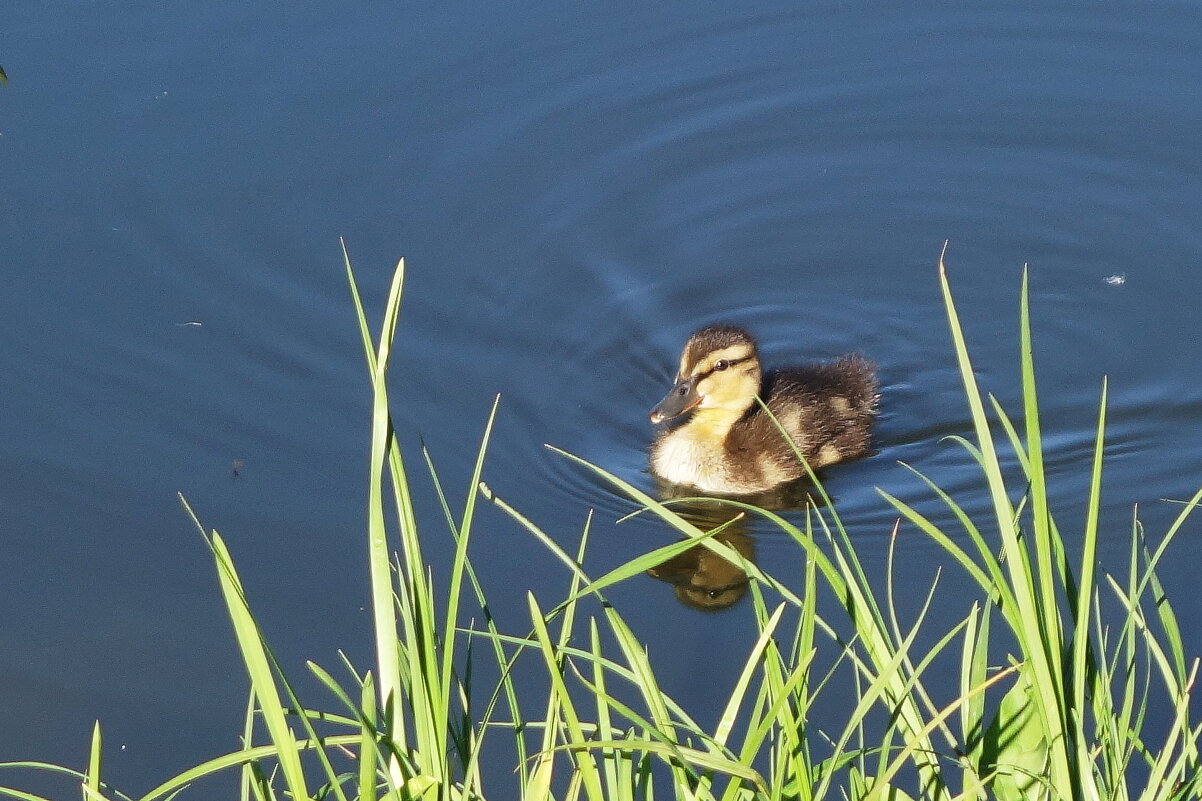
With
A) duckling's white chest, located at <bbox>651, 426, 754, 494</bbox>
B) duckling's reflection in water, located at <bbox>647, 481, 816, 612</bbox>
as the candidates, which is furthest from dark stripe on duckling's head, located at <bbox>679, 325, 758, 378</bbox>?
duckling's reflection in water, located at <bbox>647, 481, 816, 612</bbox>

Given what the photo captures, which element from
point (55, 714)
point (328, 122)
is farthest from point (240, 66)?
point (55, 714)

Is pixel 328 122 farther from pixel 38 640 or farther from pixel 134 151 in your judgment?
pixel 38 640

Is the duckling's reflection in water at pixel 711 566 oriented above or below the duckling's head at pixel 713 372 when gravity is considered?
below

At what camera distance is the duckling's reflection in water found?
139 inches

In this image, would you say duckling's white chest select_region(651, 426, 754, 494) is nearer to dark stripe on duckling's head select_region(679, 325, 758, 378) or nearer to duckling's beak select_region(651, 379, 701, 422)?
duckling's beak select_region(651, 379, 701, 422)

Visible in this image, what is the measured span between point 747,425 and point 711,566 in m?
0.91

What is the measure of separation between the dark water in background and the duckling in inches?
→ 3.9

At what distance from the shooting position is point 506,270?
5031 millimetres

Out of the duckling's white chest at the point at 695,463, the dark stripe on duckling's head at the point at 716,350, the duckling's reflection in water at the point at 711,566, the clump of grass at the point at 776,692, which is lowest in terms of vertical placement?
the clump of grass at the point at 776,692

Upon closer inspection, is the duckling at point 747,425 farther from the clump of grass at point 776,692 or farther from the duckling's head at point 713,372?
the clump of grass at point 776,692

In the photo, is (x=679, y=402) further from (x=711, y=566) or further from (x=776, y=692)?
(x=776, y=692)

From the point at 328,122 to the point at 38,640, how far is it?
268 centimetres

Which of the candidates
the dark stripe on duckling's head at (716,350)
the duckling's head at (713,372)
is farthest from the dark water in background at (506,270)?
the dark stripe on duckling's head at (716,350)

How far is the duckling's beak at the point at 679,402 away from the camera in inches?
170
